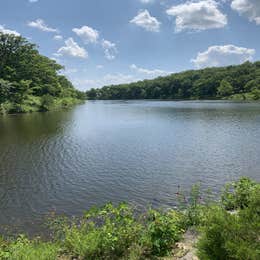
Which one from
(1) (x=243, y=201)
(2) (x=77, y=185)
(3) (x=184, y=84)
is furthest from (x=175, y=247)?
(3) (x=184, y=84)

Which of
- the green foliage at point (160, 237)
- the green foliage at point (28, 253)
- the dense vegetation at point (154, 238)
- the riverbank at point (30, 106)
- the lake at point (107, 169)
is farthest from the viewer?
the riverbank at point (30, 106)

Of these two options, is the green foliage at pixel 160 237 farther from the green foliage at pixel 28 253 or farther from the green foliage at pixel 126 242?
the green foliage at pixel 28 253

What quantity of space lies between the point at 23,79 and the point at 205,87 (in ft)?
334

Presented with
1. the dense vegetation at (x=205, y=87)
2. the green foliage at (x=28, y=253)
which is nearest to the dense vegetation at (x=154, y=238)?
the green foliage at (x=28, y=253)

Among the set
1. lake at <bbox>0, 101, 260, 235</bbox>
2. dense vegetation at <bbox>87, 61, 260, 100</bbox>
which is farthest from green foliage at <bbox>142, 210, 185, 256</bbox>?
dense vegetation at <bbox>87, 61, 260, 100</bbox>

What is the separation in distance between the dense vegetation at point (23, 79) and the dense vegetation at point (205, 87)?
79.9 m

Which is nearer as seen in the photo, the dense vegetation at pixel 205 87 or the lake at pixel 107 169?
the lake at pixel 107 169

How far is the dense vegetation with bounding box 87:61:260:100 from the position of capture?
11471 cm

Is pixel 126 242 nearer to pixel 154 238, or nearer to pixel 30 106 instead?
pixel 154 238

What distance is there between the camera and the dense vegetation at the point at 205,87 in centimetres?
11471

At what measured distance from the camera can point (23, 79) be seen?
5978 cm

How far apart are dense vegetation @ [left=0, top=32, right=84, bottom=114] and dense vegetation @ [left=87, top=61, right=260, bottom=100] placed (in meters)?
79.9

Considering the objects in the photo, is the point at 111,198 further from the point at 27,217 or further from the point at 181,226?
the point at 181,226

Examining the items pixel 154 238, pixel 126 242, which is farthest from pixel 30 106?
pixel 154 238
